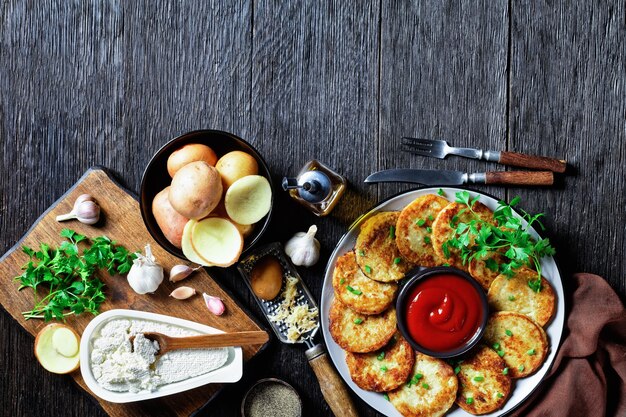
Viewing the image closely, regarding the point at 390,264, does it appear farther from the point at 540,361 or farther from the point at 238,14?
the point at 238,14

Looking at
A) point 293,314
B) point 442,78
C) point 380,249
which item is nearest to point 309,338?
point 293,314

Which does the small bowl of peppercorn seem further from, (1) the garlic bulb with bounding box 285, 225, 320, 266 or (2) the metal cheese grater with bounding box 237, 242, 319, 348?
(1) the garlic bulb with bounding box 285, 225, 320, 266

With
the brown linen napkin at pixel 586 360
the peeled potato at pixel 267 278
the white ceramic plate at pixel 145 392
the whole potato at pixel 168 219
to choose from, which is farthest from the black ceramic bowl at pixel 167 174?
the brown linen napkin at pixel 586 360

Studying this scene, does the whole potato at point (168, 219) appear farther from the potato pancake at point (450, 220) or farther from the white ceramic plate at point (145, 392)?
the potato pancake at point (450, 220)

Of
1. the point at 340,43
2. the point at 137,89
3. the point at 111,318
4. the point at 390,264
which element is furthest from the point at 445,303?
the point at 137,89

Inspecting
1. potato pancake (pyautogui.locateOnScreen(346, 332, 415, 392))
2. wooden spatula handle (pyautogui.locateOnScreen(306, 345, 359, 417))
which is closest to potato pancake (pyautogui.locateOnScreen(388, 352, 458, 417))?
potato pancake (pyautogui.locateOnScreen(346, 332, 415, 392))

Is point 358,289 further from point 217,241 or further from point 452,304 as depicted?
point 217,241
